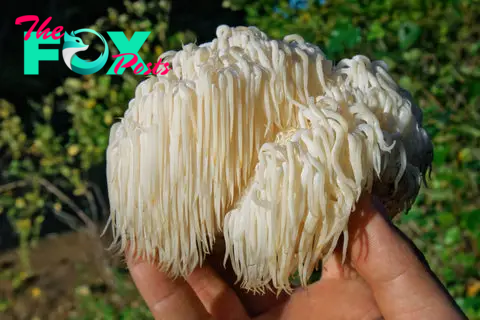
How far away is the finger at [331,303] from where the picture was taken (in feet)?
3.33

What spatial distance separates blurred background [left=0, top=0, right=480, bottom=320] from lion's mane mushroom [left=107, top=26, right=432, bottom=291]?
669mm

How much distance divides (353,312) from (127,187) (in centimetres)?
53

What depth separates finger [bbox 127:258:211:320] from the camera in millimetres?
1023

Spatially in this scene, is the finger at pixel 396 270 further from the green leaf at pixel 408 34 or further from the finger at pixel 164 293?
the green leaf at pixel 408 34

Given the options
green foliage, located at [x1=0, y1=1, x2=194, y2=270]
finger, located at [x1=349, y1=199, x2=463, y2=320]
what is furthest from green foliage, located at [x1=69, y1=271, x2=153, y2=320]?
finger, located at [x1=349, y1=199, x2=463, y2=320]

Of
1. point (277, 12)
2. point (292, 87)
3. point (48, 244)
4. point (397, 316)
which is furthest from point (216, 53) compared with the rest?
point (48, 244)

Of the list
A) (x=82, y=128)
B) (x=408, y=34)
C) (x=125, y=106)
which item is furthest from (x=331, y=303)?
(x=82, y=128)

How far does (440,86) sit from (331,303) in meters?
0.94

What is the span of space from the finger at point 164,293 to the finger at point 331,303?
174 mm

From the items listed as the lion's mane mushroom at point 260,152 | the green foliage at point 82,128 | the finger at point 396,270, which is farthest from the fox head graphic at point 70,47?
the finger at point 396,270

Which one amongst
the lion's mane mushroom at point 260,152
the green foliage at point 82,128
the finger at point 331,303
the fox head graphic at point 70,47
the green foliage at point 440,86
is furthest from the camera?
the green foliage at point 82,128

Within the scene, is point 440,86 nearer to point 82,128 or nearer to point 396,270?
point 396,270

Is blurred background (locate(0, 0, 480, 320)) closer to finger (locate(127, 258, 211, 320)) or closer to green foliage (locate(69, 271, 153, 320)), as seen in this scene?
green foliage (locate(69, 271, 153, 320))

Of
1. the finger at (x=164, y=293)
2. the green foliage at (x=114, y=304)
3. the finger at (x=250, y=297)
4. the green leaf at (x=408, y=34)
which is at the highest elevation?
the green leaf at (x=408, y=34)
